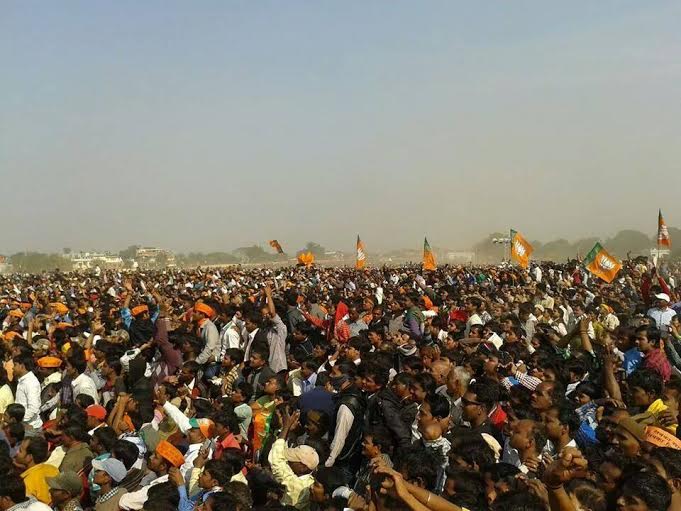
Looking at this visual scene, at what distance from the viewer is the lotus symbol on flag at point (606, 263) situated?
43.2 feet

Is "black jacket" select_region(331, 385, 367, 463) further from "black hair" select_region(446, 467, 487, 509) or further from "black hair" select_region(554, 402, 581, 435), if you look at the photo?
"black hair" select_region(554, 402, 581, 435)

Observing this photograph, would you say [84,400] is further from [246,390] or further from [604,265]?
[604,265]

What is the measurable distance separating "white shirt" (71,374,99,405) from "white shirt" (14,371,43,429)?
1.26 feet

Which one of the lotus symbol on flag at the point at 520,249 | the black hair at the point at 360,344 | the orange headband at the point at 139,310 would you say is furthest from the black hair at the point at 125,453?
the lotus symbol on flag at the point at 520,249

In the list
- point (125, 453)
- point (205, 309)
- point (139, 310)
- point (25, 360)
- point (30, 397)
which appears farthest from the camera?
point (139, 310)

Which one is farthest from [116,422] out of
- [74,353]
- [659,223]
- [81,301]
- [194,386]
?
[659,223]

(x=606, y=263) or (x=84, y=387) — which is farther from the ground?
(x=606, y=263)

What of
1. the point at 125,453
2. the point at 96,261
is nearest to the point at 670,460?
the point at 125,453

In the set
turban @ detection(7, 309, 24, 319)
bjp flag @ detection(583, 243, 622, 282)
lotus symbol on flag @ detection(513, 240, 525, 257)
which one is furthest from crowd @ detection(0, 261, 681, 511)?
lotus symbol on flag @ detection(513, 240, 525, 257)

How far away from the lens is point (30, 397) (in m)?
7.15

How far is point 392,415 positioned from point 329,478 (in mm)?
725

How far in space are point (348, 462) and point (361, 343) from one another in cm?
244

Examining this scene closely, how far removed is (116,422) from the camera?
621 centimetres

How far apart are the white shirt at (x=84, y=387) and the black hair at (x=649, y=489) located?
587cm
